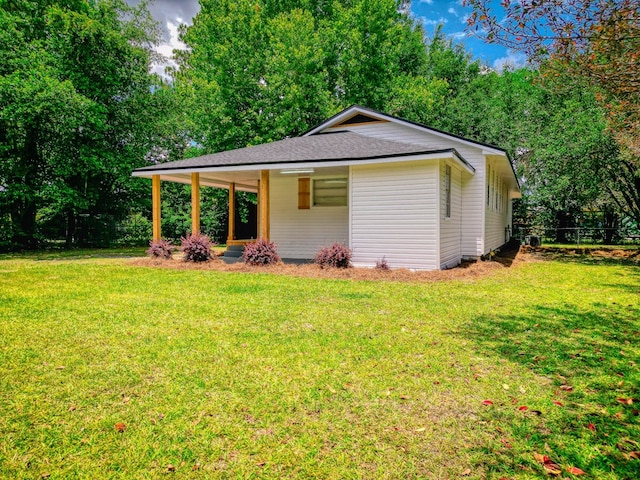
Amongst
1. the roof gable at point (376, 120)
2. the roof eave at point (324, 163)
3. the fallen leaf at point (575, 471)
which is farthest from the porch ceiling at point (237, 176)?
the fallen leaf at point (575, 471)

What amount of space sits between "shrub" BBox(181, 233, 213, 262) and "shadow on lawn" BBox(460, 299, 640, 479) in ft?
29.4

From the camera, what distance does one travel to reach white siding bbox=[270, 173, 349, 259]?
13.3 m

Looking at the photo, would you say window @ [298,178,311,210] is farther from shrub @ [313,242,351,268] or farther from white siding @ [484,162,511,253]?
white siding @ [484,162,511,253]

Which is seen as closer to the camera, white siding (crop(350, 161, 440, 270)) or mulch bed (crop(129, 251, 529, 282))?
mulch bed (crop(129, 251, 529, 282))

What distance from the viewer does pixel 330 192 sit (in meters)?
13.4

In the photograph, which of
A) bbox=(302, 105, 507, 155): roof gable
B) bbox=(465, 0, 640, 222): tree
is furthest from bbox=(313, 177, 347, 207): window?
bbox=(465, 0, 640, 222): tree

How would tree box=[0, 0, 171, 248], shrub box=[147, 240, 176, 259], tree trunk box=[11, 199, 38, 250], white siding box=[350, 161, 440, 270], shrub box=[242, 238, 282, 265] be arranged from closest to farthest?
white siding box=[350, 161, 440, 270] < shrub box=[242, 238, 282, 265] < shrub box=[147, 240, 176, 259] < tree box=[0, 0, 171, 248] < tree trunk box=[11, 199, 38, 250]

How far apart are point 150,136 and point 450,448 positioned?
23293 mm

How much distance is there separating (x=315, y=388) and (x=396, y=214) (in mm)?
7807

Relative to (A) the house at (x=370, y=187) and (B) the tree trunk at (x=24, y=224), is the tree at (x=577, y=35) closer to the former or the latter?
(A) the house at (x=370, y=187)

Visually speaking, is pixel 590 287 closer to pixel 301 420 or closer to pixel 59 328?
pixel 301 420

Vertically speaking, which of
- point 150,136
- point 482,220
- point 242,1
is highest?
point 242,1

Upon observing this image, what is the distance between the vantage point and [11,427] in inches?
105

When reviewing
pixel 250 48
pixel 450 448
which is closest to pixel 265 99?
pixel 250 48
